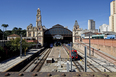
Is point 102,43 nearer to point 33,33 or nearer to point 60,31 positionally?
point 60,31

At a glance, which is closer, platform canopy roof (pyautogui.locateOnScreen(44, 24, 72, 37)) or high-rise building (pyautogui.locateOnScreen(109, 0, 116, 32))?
high-rise building (pyautogui.locateOnScreen(109, 0, 116, 32))

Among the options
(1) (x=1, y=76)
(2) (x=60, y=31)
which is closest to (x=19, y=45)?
(1) (x=1, y=76)

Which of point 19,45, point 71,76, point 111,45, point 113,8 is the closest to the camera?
point 71,76

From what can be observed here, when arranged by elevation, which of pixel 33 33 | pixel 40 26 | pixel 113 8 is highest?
pixel 113 8

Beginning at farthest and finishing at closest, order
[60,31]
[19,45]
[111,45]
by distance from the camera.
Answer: [60,31]
[19,45]
[111,45]

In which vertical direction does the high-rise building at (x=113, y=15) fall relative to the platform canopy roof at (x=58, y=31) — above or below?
above

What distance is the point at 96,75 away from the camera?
212cm

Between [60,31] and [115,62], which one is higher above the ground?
[60,31]

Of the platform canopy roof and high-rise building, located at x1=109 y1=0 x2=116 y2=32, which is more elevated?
high-rise building, located at x1=109 y1=0 x2=116 y2=32

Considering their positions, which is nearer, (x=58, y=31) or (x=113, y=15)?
(x=113, y=15)

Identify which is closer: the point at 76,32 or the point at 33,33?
the point at 76,32

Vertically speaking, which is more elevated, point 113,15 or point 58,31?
point 113,15

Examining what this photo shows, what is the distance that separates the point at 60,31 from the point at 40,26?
12.6 m

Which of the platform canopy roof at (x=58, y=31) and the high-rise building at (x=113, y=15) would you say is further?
the platform canopy roof at (x=58, y=31)
